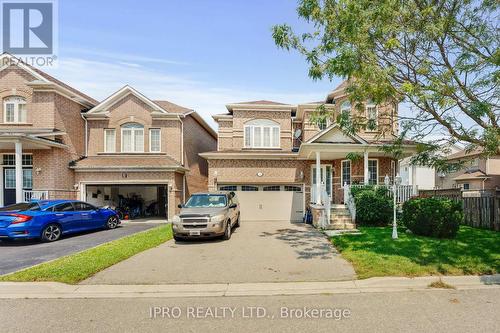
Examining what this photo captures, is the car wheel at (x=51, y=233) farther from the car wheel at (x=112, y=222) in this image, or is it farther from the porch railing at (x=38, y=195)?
the porch railing at (x=38, y=195)

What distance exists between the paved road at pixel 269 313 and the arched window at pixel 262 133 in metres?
14.6

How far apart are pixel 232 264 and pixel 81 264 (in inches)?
143

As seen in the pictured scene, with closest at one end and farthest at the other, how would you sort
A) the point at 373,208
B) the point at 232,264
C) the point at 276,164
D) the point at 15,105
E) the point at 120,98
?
the point at 232,264
the point at 373,208
the point at 15,105
the point at 276,164
the point at 120,98

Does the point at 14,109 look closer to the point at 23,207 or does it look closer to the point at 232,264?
the point at 23,207

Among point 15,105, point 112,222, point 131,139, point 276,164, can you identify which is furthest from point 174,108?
point 15,105

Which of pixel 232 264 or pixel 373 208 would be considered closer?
pixel 232 264

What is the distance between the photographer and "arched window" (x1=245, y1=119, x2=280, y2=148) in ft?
63.8

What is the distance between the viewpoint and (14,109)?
17.2 m

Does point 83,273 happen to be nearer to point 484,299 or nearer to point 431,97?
point 484,299

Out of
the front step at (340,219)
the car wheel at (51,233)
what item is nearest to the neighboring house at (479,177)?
the front step at (340,219)

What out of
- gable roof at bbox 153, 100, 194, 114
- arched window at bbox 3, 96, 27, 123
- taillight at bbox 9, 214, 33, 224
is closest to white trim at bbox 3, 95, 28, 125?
arched window at bbox 3, 96, 27, 123

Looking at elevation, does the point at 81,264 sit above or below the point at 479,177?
below

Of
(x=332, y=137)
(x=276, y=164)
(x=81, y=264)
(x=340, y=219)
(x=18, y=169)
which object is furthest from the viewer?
(x=276, y=164)

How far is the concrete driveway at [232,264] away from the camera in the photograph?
6348 millimetres
